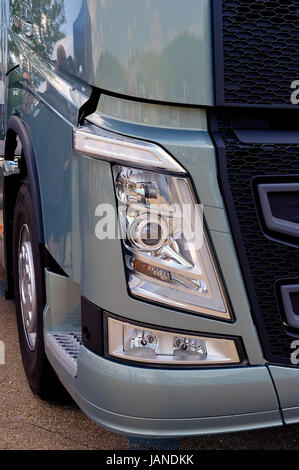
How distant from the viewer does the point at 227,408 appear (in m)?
2.01

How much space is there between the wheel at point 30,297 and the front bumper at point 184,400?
2.45 ft

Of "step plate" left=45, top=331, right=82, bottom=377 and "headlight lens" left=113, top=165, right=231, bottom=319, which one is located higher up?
"headlight lens" left=113, top=165, right=231, bottom=319

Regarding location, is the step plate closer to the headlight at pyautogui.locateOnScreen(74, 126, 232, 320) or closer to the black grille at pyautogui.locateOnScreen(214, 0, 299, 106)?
the headlight at pyautogui.locateOnScreen(74, 126, 232, 320)

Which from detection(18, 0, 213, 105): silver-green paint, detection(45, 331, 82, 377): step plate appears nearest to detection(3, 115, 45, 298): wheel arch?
detection(45, 331, 82, 377): step plate

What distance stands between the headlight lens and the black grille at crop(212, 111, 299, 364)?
0.41 ft

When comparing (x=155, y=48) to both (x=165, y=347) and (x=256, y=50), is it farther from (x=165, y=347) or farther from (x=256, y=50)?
(x=165, y=347)

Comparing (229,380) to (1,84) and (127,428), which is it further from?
(1,84)

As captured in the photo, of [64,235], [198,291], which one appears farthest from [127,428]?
[64,235]

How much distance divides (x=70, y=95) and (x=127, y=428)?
4.01ft

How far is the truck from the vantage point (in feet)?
6.44

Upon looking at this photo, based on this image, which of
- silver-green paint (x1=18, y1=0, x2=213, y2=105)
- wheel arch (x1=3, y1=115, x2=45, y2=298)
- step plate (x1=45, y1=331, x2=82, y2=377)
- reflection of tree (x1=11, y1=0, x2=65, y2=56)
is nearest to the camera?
silver-green paint (x1=18, y1=0, x2=213, y2=105)

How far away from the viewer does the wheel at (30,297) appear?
2.73m

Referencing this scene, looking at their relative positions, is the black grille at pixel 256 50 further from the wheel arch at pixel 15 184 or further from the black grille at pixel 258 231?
the wheel arch at pixel 15 184

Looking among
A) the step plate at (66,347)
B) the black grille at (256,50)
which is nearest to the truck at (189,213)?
the black grille at (256,50)
